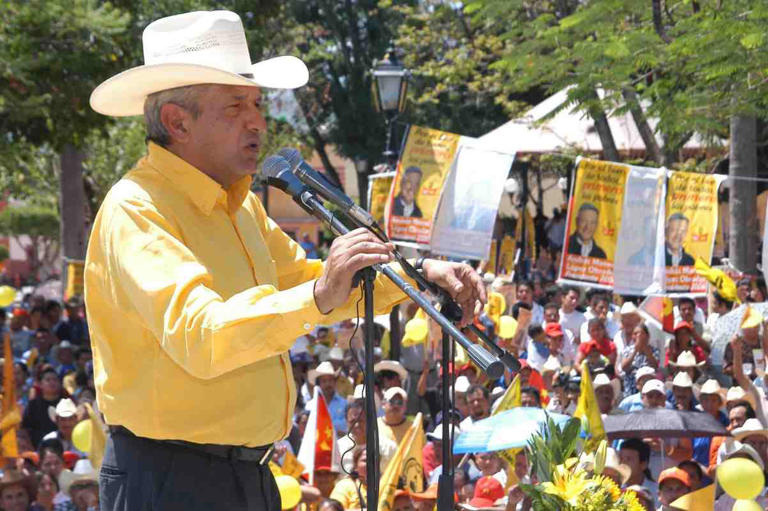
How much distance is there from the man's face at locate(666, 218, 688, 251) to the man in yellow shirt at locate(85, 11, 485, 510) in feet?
27.0

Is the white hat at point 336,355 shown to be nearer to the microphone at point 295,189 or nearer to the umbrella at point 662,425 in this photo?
the umbrella at point 662,425

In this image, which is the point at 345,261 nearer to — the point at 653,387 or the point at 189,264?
the point at 189,264

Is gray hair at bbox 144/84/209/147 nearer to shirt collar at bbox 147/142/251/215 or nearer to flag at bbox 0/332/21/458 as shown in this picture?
shirt collar at bbox 147/142/251/215

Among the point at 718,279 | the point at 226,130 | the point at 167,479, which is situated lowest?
the point at 718,279

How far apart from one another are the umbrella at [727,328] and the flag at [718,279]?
0.35m

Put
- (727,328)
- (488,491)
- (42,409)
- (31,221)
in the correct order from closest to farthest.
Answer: (488,491) < (727,328) < (42,409) < (31,221)

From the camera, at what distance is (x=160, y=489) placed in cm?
327

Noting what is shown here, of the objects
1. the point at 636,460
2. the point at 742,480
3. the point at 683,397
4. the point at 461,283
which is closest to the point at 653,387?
the point at 683,397

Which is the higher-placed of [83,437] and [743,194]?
[743,194]

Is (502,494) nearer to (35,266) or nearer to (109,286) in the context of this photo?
(109,286)

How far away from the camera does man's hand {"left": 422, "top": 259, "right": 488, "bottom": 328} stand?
10.4ft

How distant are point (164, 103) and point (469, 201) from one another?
29.8 ft

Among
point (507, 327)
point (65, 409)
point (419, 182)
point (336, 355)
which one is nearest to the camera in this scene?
point (65, 409)

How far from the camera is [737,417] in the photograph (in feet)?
28.3
